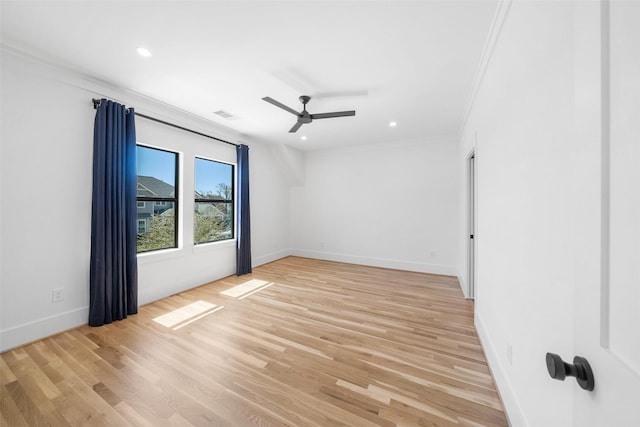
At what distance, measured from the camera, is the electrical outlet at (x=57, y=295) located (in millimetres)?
2395

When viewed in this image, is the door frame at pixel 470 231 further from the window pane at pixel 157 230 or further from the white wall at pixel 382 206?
the window pane at pixel 157 230

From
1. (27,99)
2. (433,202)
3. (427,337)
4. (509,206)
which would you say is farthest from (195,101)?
(433,202)

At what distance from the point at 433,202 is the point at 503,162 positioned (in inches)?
125

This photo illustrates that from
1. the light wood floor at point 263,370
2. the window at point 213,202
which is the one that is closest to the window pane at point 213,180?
the window at point 213,202

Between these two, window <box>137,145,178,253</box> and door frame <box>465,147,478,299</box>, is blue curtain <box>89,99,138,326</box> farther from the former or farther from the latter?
door frame <box>465,147,478,299</box>

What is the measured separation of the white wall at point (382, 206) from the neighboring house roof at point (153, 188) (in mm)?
3119

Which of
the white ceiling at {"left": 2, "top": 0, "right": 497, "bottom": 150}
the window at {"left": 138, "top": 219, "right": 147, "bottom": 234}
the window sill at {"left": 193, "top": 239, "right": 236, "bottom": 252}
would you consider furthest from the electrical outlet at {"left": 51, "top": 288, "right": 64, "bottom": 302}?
the white ceiling at {"left": 2, "top": 0, "right": 497, "bottom": 150}

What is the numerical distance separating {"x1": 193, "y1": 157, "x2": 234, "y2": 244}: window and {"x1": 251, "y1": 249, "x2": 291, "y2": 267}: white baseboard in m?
0.83

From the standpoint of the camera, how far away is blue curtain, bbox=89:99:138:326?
2.59 meters

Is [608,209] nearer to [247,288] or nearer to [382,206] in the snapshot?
[247,288]

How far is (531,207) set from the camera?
1.21 metres

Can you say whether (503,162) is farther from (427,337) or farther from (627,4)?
(427,337)

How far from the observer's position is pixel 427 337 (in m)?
2.39

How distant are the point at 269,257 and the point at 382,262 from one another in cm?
257
